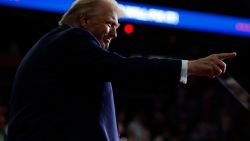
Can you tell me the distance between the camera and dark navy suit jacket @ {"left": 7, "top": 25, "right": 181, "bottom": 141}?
2.06 metres

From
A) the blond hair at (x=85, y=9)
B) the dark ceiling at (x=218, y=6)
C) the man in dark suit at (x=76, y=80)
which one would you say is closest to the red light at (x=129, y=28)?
the dark ceiling at (x=218, y=6)

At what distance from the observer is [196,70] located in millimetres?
2072

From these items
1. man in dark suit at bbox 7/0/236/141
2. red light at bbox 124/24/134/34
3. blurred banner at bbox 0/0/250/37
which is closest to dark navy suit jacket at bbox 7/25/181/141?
man in dark suit at bbox 7/0/236/141

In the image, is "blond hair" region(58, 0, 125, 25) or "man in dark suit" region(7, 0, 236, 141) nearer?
"man in dark suit" region(7, 0, 236, 141)

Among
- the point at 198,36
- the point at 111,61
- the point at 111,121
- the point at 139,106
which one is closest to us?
the point at 111,61

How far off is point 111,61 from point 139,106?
6936 millimetres

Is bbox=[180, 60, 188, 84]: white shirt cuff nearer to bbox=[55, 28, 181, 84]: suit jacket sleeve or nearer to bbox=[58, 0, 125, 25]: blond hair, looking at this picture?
bbox=[55, 28, 181, 84]: suit jacket sleeve

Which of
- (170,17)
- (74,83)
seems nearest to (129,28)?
(170,17)

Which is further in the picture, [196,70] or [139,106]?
[139,106]

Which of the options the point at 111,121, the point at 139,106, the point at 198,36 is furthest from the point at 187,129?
the point at 111,121

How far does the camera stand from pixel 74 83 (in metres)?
2.11

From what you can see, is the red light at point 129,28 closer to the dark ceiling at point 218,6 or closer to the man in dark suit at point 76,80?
the dark ceiling at point 218,6

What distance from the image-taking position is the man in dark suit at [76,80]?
2062 mm

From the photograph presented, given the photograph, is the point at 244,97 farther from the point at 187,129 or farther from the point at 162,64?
the point at 187,129
